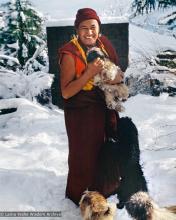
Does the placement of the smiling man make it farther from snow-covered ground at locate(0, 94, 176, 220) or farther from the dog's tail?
the dog's tail

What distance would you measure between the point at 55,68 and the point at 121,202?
5344 millimetres

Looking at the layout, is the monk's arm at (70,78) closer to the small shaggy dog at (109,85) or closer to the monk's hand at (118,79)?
the small shaggy dog at (109,85)

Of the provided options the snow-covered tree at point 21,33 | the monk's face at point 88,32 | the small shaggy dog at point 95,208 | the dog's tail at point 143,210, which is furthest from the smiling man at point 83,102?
the snow-covered tree at point 21,33

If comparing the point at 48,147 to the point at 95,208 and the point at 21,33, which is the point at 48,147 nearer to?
the point at 95,208

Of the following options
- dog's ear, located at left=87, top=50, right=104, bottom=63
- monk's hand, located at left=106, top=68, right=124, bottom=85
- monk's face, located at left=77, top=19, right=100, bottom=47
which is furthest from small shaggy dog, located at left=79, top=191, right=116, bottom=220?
monk's face, located at left=77, top=19, right=100, bottom=47

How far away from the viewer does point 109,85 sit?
3285 millimetres

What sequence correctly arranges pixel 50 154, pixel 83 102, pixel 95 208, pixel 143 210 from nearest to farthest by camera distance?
pixel 143 210 < pixel 95 208 < pixel 83 102 < pixel 50 154

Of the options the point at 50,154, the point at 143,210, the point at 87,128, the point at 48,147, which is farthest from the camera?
the point at 48,147

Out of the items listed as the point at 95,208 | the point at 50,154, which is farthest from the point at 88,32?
the point at 50,154

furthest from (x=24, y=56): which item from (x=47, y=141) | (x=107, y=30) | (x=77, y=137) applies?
(x=77, y=137)

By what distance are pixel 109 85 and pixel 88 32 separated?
1.60 feet

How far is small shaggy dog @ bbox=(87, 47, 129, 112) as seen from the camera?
319 cm

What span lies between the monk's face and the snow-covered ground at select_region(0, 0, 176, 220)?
167 centimetres

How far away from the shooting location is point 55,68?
8648 millimetres
